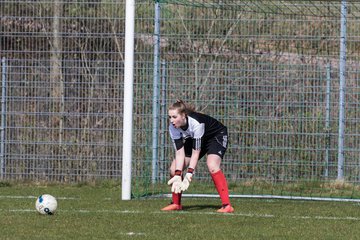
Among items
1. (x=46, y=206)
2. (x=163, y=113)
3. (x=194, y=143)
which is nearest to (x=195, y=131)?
(x=194, y=143)

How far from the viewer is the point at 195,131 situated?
11.6 metres

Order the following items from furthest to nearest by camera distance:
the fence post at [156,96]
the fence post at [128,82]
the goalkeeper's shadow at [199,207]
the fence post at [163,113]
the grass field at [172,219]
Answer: the fence post at [163,113] < the fence post at [156,96] < the fence post at [128,82] < the goalkeeper's shadow at [199,207] < the grass field at [172,219]

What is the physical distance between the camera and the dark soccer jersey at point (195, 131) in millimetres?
11633

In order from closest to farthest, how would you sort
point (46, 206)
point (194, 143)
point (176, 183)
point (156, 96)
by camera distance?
point (46, 206), point (176, 183), point (194, 143), point (156, 96)

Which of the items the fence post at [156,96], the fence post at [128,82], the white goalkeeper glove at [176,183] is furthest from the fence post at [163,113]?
the white goalkeeper glove at [176,183]

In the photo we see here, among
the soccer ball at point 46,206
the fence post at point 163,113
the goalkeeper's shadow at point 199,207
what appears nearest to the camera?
the soccer ball at point 46,206

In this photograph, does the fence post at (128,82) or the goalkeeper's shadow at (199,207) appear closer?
the goalkeeper's shadow at (199,207)

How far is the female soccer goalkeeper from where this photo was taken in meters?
11.4

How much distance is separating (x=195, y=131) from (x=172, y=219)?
144 cm

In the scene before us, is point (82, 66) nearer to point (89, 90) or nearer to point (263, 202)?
point (89, 90)

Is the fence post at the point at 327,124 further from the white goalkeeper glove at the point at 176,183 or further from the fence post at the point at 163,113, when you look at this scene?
the white goalkeeper glove at the point at 176,183

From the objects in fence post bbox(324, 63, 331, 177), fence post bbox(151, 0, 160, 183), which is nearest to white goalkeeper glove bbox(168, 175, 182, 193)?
fence post bbox(151, 0, 160, 183)

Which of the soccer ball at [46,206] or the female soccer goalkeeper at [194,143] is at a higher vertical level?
the female soccer goalkeeper at [194,143]

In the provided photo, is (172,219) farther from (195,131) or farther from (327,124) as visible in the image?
(327,124)
